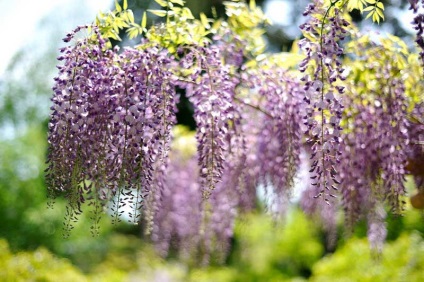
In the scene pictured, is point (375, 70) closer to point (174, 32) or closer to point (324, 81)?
point (324, 81)

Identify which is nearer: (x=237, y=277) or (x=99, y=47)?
(x=99, y=47)

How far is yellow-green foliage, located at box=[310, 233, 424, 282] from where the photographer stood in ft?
18.1

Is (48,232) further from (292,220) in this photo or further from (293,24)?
(293,24)

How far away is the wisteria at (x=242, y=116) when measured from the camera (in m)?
2.77

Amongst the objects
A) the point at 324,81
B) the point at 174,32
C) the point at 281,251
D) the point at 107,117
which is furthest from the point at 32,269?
the point at 281,251

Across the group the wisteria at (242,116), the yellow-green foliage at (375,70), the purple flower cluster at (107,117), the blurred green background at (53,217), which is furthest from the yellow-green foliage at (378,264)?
the purple flower cluster at (107,117)

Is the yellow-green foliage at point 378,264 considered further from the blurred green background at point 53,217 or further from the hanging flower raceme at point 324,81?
the hanging flower raceme at point 324,81

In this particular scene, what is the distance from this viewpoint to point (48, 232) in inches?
385

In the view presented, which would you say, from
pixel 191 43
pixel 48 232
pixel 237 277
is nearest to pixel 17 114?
pixel 48 232

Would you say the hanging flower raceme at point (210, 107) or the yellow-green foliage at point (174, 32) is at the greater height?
the yellow-green foliage at point (174, 32)

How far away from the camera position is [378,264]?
5.25 m

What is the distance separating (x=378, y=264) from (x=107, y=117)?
118 inches

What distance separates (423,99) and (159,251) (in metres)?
3.36

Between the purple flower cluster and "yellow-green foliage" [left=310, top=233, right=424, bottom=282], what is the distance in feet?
7.98
